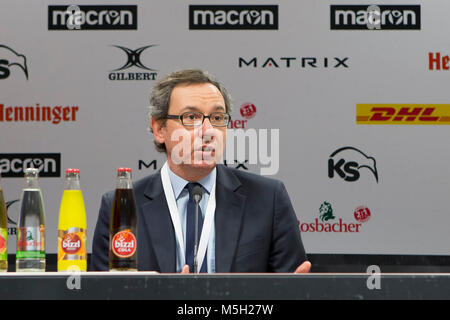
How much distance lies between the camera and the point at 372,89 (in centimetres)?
378

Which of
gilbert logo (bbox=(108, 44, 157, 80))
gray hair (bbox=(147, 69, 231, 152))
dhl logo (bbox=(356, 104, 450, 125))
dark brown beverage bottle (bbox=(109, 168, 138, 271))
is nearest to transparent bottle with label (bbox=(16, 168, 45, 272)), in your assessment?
dark brown beverage bottle (bbox=(109, 168, 138, 271))

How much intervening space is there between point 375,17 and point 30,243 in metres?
2.75

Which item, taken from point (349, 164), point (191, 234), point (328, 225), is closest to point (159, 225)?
point (191, 234)

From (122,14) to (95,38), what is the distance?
0.19 metres

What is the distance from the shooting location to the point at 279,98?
3.78 m

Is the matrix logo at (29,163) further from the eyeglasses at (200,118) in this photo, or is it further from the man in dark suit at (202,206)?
the eyeglasses at (200,118)

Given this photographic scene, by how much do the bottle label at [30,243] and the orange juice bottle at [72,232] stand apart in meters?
0.04

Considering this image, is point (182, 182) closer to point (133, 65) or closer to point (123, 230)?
point (123, 230)

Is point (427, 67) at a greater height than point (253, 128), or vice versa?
point (427, 67)

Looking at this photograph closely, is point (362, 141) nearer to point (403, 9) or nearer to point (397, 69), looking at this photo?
point (397, 69)

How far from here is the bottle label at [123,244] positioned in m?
1.54

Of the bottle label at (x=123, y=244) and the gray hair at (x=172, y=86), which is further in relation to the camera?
the gray hair at (x=172, y=86)

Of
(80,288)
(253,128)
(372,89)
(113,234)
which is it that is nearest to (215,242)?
(113,234)

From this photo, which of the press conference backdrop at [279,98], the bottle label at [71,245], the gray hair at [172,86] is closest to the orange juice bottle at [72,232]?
the bottle label at [71,245]
